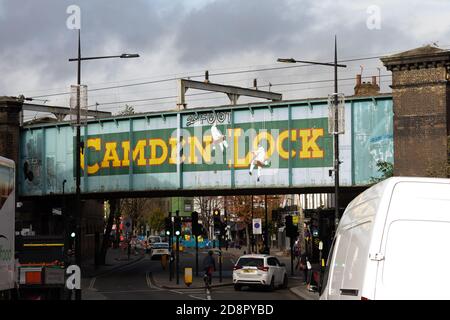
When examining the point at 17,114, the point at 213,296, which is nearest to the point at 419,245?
the point at 213,296

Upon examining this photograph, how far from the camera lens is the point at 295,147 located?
39.6 meters

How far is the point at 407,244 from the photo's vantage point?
6.68 metres

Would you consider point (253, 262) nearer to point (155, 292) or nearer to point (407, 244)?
point (155, 292)

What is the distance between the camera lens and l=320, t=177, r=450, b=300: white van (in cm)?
653

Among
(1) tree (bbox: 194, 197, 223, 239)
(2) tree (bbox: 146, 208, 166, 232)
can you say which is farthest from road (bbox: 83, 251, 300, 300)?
(2) tree (bbox: 146, 208, 166, 232)

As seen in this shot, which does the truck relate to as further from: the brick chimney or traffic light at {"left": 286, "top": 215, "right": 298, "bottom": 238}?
the brick chimney

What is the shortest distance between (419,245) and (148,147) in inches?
1456

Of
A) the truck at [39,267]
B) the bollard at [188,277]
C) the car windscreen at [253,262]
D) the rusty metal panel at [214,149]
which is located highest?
the rusty metal panel at [214,149]

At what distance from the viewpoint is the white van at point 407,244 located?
6530 mm

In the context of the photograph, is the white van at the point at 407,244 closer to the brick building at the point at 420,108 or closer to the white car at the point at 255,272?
the white car at the point at 255,272

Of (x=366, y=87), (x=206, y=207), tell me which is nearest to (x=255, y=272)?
(x=366, y=87)

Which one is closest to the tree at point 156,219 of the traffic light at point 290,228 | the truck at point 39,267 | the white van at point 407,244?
the traffic light at point 290,228
